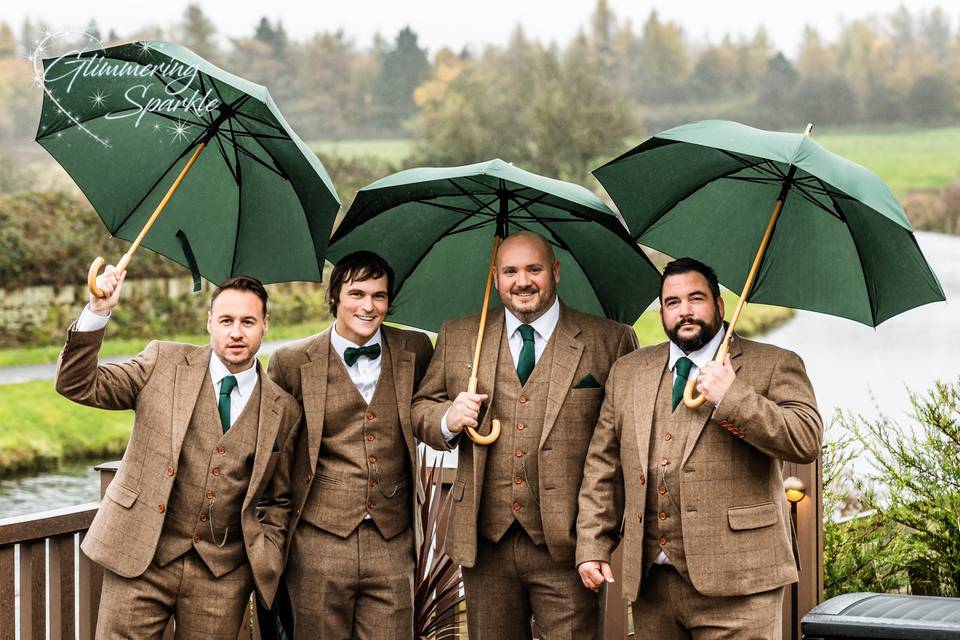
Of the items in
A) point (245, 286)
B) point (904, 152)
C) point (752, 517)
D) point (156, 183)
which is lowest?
point (752, 517)

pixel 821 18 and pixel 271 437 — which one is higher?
pixel 821 18

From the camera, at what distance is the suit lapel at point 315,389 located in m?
3.29

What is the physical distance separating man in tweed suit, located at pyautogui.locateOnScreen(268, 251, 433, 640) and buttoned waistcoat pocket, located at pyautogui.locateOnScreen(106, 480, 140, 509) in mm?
→ 476

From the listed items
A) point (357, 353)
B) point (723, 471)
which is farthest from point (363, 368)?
point (723, 471)

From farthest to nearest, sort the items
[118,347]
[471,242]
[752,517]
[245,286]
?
[118,347] → [471,242] → [245,286] → [752,517]

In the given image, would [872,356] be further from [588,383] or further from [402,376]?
[402,376]

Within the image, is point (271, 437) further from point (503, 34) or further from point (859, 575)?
point (503, 34)

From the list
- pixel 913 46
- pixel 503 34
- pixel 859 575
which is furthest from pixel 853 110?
pixel 859 575

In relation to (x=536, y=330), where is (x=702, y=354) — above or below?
below

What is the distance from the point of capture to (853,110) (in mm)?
13586

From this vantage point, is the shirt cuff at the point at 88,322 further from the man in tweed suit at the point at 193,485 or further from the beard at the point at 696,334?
the beard at the point at 696,334

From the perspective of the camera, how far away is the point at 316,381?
3346mm

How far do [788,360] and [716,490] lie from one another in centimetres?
41

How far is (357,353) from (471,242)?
2.04 ft
